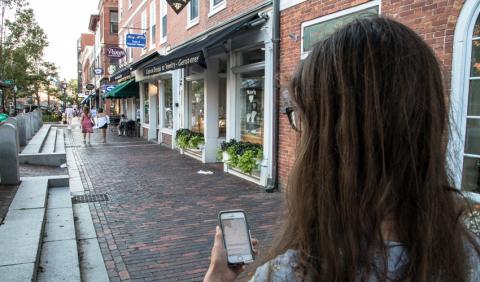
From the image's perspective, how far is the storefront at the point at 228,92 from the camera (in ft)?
28.0

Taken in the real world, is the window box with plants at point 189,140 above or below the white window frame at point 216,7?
below

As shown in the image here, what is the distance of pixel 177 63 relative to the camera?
9578 mm

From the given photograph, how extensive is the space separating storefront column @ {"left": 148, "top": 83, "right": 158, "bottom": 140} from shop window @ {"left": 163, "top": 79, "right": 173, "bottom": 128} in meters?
1.95

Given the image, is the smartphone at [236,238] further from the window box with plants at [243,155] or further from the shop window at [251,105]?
the shop window at [251,105]

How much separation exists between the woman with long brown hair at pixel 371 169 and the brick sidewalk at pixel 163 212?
11.8ft

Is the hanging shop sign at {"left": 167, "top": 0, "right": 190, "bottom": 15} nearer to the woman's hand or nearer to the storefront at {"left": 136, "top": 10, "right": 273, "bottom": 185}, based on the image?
the storefront at {"left": 136, "top": 10, "right": 273, "bottom": 185}

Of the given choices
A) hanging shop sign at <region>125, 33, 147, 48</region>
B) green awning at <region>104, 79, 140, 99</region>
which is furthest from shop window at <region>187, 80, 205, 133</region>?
green awning at <region>104, 79, 140, 99</region>

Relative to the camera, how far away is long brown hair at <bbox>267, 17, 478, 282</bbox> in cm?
84

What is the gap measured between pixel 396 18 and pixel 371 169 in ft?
15.6

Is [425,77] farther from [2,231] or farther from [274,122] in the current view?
[274,122]

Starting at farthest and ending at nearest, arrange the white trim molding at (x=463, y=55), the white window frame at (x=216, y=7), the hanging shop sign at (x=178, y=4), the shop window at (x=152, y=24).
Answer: the shop window at (x=152, y=24)
the white window frame at (x=216, y=7)
the hanging shop sign at (x=178, y=4)
the white trim molding at (x=463, y=55)

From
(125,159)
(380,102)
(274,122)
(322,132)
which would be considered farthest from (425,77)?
(125,159)

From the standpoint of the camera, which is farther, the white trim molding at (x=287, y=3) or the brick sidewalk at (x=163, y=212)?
the white trim molding at (x=287, y=3)

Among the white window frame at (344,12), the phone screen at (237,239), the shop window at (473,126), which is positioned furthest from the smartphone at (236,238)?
the white window frame at (344,12)
